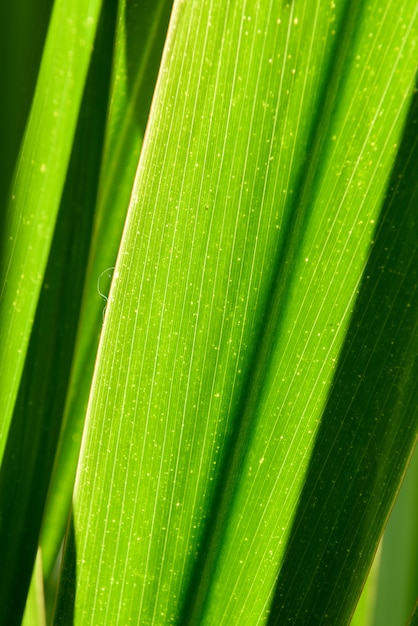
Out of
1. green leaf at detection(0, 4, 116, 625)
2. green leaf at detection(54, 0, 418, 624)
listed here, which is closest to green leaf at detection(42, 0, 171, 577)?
green leaf at detection(0, 4, 116, 625)

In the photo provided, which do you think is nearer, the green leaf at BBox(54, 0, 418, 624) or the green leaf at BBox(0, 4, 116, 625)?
the green leaf at BBox(54, 0, 418, 624)

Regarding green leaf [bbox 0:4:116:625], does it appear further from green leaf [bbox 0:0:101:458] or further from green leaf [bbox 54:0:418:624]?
green leaf [bbox 54:0:418:624]

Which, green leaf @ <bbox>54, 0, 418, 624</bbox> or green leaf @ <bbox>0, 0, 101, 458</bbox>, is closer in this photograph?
green leaf @ <bbox>54, 0, 418, 624</bbox>

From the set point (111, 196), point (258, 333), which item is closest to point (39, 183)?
point (111, 196)

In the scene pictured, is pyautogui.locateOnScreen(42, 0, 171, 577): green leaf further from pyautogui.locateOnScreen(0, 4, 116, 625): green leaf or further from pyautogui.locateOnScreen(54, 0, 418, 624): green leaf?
pyautogui.locateOnScreen(54, 0, 418, 624): green leaf

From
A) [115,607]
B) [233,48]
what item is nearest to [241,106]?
[233,48]

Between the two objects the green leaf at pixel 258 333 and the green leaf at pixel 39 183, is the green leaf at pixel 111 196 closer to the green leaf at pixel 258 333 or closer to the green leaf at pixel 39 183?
the green leaf at pixel 39 183

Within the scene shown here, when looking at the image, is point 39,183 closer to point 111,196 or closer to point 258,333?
point 111,196

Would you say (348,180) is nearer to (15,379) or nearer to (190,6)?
(190,6)

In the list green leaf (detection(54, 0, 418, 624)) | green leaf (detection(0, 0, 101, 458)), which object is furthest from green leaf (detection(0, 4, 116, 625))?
green leaf (detection(54, 0, 418, 624))
